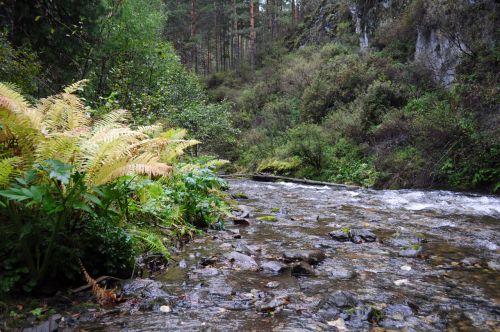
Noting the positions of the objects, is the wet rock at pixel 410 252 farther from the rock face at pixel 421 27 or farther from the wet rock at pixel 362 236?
the rock face at pixel 421 27

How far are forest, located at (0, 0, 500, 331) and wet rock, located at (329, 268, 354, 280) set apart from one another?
14 cm

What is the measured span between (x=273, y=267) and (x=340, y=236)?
1.79 meters

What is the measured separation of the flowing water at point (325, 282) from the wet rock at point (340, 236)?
89 mm

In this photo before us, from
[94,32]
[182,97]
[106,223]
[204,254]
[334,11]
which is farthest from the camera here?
[334,11]

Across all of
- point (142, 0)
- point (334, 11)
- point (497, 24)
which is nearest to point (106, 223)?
point (497, 24)

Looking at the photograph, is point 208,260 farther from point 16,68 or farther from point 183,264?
point 16,68

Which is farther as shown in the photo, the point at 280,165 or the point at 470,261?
the point at 280,165

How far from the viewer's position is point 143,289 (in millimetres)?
3012

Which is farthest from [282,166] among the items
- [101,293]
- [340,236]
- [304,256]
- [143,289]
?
[101,293]

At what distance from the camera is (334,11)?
29422mm

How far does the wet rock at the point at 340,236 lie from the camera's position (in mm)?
5207

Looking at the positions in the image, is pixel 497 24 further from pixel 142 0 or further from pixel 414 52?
pixel 142 0

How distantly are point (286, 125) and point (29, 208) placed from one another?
19965 mm

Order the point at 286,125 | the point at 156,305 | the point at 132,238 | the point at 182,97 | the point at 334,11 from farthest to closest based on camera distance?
the point at 334,11 → the point at 286,125 → the point at 182,97 → the point at 132,238 → the point at 156,305
